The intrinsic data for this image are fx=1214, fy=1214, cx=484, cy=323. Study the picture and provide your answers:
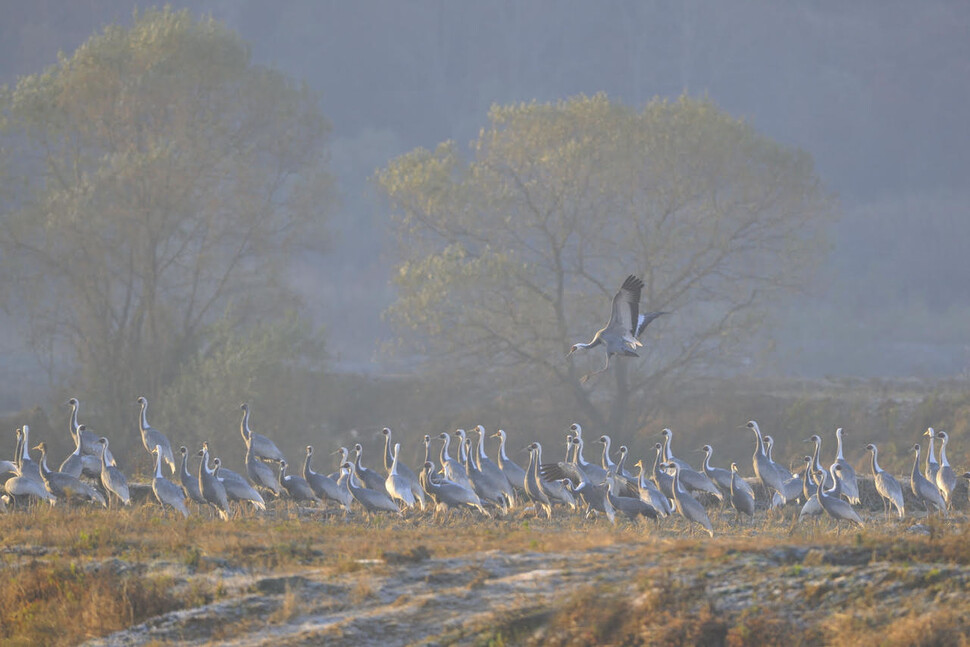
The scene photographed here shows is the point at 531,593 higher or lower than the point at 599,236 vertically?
lower

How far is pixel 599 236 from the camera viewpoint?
140 ft

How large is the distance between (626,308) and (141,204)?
25855 millimetres

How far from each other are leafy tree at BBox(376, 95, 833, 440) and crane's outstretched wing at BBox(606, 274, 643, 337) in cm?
1814

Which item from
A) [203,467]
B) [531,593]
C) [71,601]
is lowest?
[531,593]

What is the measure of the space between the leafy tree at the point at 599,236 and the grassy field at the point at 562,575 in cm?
2403

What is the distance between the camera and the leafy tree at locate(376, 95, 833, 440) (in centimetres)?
4119

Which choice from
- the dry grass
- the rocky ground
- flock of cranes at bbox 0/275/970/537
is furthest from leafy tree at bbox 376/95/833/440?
the rocky ground

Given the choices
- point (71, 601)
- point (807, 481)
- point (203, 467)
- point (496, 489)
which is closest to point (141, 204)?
point (203, 467)

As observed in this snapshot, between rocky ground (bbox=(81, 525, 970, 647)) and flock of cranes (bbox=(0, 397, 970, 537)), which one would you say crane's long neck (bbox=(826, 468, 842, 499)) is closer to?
flock of cranes (bbox=(0, 397, 970, 537))

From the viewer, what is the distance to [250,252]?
151ft

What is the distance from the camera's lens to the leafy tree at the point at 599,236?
135 ft

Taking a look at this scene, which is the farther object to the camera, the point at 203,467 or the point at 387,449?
the point at 387,449

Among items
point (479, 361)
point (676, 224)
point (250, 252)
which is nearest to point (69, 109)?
point (250, 252)

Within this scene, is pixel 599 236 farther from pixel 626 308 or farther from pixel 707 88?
pixel 707 88
